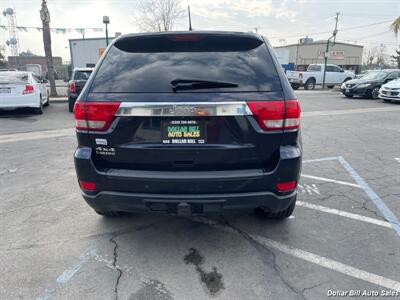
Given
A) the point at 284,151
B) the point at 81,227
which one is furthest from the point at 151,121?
the point at 81,227

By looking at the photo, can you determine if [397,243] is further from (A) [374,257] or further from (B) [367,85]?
(B) [367,85]

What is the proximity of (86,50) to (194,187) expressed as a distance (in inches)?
1163

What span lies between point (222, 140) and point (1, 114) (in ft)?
39.7

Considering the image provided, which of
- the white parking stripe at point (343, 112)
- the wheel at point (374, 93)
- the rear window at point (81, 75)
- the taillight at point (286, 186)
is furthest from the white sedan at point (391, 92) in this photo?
the taillight at point (286, 186)

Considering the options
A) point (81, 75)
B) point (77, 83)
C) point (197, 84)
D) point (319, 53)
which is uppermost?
point (319, 53)

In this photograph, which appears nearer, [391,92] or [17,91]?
[17,91]

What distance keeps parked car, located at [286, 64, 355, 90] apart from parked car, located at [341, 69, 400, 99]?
22.4ft

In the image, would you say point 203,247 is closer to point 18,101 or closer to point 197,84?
point 197,84

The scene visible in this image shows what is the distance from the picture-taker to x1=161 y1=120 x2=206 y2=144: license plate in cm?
249

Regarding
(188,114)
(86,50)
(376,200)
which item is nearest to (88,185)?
(188,114)

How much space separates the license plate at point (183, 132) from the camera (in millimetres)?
2492

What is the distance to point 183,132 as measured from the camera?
2508mm

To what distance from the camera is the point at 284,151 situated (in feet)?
8.44

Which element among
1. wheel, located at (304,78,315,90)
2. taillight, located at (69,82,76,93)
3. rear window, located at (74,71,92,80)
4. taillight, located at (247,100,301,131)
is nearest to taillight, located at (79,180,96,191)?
taillight, located at (247,100,301,131)
